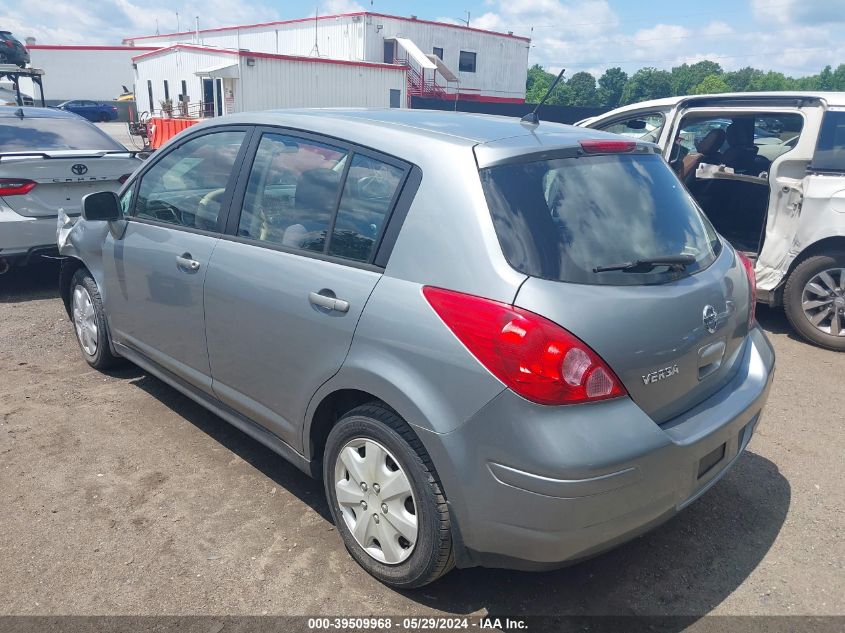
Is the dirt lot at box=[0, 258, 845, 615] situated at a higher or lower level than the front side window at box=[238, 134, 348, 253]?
lower

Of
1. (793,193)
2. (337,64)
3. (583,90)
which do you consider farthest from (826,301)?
(583,90)

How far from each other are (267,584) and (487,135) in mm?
1969

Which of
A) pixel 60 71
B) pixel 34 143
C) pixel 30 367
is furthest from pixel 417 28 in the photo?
pixel 30 367

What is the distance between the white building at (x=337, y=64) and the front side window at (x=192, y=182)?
26018mm

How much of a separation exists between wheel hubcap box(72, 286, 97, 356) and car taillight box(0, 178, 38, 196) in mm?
1854

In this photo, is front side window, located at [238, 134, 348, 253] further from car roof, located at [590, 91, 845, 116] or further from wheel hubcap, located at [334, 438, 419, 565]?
car roof, located at [590, 91, 845, 116]

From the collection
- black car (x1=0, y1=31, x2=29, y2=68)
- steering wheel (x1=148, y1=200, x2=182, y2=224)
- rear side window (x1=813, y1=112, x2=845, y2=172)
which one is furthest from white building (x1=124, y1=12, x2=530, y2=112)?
steering wheel (x1=148, y1=200, x2=182, y2=224)

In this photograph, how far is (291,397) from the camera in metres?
2.90

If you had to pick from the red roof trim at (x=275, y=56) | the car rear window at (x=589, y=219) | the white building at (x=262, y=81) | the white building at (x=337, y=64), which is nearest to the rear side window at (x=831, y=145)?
the car rear window at (x=589, y=219)

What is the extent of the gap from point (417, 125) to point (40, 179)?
4718mm

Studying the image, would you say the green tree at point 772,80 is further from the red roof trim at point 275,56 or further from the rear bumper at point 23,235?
the rear bumper at point 23,235

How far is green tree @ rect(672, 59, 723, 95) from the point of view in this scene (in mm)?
98188

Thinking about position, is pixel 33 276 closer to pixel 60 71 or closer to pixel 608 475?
pixel 608 475

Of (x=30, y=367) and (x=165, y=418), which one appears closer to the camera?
(x=165, y=418)
